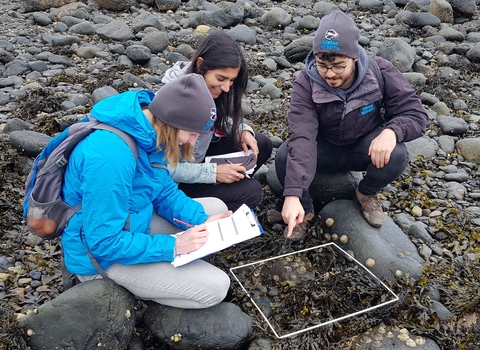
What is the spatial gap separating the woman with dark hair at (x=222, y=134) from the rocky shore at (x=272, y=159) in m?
0.46

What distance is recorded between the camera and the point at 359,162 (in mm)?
4453

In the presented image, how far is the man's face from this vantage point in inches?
153

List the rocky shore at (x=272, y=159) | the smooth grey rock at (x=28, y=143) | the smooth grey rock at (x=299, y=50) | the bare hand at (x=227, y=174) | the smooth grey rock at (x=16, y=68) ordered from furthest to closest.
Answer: the smooth grey rock at (x=299, y=50), the smooth grey rock at (x=16, y=68), the smooth grey rock at (x=28, y=143), the bare hand at (x=227, y=174), the rocky shore at (x=272, y=159)

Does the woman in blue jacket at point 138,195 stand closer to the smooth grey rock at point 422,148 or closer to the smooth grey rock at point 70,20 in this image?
the smooth grey rock at point 422,148

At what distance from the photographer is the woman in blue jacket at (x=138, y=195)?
9.63 ft

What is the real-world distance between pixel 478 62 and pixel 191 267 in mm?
7609

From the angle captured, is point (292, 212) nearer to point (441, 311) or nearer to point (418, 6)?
point (441, 311)

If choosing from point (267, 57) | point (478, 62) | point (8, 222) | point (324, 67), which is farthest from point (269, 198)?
point (478, 62)

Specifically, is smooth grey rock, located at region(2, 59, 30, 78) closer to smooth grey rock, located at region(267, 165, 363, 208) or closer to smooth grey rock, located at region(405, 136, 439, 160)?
smooth grey rock, located at region(267, 165, 363, 208)

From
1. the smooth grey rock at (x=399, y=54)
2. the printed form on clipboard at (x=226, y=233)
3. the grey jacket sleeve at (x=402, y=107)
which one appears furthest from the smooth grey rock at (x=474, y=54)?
the printed form on clipboard at (x=226, y=233)

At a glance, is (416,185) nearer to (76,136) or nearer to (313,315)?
(313,315)

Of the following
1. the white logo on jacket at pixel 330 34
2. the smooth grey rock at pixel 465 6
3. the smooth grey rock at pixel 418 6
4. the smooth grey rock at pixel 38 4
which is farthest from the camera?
the smooth grey rock at pixel 418 6

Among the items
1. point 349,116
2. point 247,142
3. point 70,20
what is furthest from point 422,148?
point 70,20

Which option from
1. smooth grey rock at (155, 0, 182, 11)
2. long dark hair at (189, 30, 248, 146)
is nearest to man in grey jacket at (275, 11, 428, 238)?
long dark hair at (189, 30, 248, 146)
